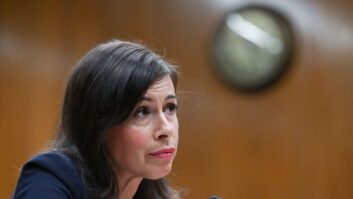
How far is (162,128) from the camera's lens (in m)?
1.35

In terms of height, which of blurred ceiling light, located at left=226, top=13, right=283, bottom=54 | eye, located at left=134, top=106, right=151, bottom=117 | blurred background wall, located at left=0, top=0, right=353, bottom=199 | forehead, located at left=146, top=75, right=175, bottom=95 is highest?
blurred ceiling light, located at left=226, top=13, right=283, bottom=54

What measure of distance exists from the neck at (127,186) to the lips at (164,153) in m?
0.16

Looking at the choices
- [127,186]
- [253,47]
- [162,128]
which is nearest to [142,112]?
[162,128]

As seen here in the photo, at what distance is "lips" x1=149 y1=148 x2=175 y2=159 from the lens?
1.35 metres

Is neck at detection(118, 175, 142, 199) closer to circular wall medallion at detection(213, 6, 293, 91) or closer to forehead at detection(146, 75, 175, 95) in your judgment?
forehead at detection(146, 75, 175, 95)

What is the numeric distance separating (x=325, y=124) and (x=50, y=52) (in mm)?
1985

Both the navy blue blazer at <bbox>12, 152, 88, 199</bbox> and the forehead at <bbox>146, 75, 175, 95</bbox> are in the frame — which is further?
the forehead at <bbox>146, 75, 175, 95</bbox>

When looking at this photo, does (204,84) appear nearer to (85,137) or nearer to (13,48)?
(13,48)

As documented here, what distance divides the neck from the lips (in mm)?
162

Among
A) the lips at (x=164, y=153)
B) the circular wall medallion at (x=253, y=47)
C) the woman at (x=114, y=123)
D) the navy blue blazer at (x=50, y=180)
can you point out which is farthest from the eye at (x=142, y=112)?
the circular wall medallion at (x=253, y=47)

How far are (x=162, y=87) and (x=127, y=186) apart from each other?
33 cm

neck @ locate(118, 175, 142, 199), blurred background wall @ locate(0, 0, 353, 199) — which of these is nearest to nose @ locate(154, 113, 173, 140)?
neck @ locate(118, 175, 142, 199)

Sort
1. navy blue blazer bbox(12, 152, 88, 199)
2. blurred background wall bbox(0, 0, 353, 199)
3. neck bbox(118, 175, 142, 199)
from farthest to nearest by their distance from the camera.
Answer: blurred background wall bbox(0, 0, 353, 199)
neck bbox(118, 175, 142, 199)
navy blue blazer bbox(12, 152, 88, 199)

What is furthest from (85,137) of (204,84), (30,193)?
(204,84)
